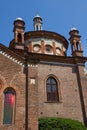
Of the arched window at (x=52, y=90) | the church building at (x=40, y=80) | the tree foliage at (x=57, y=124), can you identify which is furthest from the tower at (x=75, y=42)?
the tree foliage at (x=57, y=124)

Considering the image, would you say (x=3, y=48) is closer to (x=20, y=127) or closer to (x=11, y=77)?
(x=11, y=77)

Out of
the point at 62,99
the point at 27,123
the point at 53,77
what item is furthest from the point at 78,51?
the point at 27,123

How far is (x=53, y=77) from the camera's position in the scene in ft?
70.9

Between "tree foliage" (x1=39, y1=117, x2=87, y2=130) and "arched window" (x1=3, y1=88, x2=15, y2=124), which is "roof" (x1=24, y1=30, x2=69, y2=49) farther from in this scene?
"tree foliage" (x1=39, y1=117, x2=87, y2=130)

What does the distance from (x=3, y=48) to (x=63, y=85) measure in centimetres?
697

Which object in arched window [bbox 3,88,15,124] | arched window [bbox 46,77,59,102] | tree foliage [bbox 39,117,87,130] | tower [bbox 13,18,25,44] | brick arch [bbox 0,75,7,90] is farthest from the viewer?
tower [bbox 13,18,25,44]

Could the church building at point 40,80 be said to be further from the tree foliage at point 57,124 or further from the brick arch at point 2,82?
the tree foliage at point 57,124

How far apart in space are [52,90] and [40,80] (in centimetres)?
145

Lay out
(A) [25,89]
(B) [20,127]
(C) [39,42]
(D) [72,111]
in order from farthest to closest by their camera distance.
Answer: (C) [39,42], (D) [72,111], (A) [25,89], (B) [20,127]

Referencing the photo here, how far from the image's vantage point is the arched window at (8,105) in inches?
624

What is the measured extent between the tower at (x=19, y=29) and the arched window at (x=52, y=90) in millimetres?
5205

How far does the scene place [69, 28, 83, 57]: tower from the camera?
23769mm

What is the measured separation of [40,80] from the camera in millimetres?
21000

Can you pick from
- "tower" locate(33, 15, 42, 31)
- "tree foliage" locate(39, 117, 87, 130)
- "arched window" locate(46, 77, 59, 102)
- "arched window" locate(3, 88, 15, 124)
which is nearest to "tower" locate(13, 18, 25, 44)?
"arched window" locate(46, 77, 59, 102)
